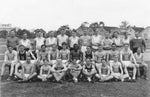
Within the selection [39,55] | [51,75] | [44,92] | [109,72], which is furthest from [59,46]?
[44,92]

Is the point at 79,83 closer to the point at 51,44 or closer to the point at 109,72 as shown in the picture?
the point at 109,72

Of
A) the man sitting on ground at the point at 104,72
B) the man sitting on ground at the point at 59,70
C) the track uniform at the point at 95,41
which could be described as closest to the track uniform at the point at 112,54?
the man sitting on ground at the point at 104,72

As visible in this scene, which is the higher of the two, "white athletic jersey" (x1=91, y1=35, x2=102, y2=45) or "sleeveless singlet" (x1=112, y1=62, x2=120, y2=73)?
"white athletic jersey" (x1=91, y1=35, x2=102, y2=45)

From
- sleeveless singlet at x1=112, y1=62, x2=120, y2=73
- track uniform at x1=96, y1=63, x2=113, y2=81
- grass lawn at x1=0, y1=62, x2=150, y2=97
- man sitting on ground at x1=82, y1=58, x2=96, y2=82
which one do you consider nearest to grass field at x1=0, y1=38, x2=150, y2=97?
grass lawn at x1=0, y1=62, x2=150, y2=97

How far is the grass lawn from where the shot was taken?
7.17m

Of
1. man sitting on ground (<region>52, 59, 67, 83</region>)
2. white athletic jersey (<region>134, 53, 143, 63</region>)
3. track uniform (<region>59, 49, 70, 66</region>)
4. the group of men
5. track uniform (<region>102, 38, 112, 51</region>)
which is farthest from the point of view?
track uniform (<region>102, 38, 112, 51</region>)

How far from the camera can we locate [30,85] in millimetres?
8242

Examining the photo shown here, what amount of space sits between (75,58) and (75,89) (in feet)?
7.07

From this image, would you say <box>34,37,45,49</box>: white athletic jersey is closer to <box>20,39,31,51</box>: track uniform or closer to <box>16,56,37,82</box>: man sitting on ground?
<box>20,39,31,51</box>: track uniform

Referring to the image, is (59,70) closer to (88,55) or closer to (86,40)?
(88,55)

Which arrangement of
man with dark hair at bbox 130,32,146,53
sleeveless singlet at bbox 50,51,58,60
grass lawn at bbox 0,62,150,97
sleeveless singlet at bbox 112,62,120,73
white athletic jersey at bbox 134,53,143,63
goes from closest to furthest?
grass lawn at bbox 0,62,150,97
sleeveless singlet at bbox 112,62,120,73
sleeveless singlet at bbox 50,51,58,60
white athletic jersey at bbox 134,53,143,63
man with dark hair at bbox 130,32,146,53

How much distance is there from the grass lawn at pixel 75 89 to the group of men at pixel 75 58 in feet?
1.80

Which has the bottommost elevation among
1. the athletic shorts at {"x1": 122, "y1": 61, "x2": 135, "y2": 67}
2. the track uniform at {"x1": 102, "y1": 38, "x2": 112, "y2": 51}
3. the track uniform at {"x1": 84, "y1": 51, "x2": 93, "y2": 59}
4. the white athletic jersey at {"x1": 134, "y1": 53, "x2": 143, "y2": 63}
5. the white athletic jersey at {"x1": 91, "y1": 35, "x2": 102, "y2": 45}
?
the athletic shorts at {"x1": 122, "y1": 61, "x2": 135, "y2": 67}

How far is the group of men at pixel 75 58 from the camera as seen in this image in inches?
357
